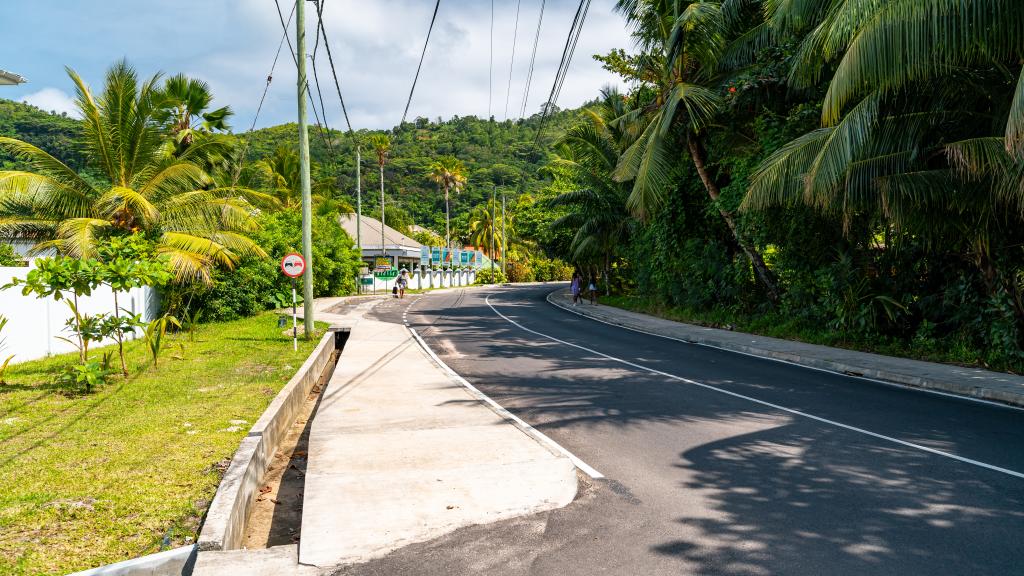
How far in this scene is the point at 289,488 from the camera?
22.2 feet

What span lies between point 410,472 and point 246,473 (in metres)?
1.42

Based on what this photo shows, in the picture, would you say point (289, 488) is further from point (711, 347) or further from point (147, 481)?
point (711, 347)

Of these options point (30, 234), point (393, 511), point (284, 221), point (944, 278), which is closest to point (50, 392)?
point (393, 511)

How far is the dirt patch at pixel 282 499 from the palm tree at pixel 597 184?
21.5 m

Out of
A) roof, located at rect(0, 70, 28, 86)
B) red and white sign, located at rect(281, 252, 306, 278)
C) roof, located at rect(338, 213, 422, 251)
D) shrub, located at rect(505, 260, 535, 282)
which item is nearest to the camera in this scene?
roof, located at rect(0, 70, 28, 86)

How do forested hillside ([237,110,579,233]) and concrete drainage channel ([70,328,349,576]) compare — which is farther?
forested hillside ([237,110,579,233])

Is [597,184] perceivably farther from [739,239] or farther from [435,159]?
[435,159]

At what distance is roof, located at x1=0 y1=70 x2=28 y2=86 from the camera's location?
870 centimetres

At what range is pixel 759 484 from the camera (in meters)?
5.80

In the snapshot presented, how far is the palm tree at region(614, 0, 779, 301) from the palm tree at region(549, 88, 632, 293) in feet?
20.7

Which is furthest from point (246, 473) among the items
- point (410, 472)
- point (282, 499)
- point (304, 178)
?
point (304, 178)

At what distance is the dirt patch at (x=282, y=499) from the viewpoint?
5520mm

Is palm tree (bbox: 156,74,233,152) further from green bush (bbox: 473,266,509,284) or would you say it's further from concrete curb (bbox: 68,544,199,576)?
green bush (bbox: 473,266,509,284)

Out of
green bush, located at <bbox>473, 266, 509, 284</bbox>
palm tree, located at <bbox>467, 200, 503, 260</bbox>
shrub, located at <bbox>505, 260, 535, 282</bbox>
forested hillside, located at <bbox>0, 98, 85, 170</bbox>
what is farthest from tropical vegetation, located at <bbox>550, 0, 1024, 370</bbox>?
palm tree, located at <bbox>467, 200, 503, 260</bbox>
